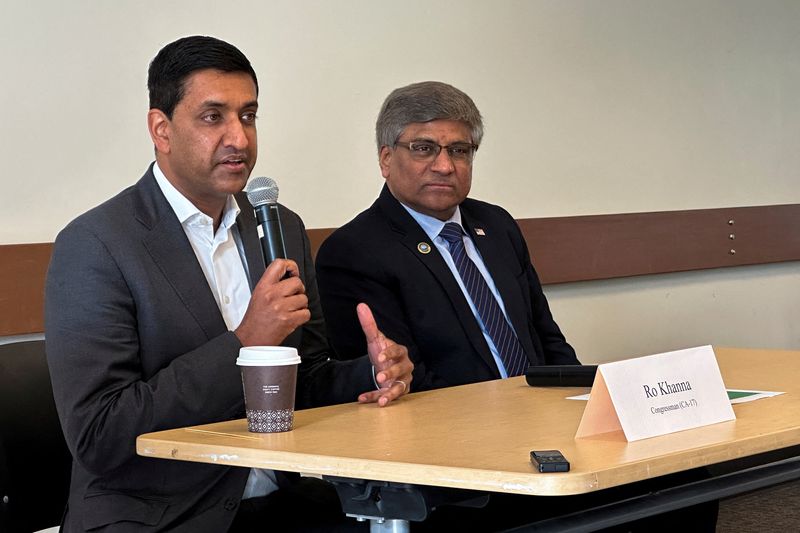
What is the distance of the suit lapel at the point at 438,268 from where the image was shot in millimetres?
2812

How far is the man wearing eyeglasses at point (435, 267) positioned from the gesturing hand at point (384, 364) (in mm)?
551

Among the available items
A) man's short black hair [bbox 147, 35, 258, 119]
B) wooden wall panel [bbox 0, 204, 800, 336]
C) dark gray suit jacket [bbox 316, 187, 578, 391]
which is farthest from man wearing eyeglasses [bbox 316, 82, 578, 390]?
man's short black hair [bbox 147, 35, 258, 119]

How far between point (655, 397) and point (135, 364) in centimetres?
92

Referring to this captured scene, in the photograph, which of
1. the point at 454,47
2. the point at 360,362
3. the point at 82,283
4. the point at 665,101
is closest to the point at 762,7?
the point at 665,101

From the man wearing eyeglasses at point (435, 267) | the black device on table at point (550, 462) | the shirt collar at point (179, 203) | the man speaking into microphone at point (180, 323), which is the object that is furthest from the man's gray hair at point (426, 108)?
the black device on table at point (550, 462)

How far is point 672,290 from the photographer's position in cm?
497

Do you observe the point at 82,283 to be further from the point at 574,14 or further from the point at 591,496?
the point at 574,14

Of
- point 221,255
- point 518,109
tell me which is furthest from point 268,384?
point 518,109

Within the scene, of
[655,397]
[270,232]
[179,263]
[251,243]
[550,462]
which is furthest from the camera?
[251,243]

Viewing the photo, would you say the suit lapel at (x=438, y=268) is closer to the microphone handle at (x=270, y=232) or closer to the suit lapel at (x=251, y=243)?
the suit lapel at (x=251, y=243)

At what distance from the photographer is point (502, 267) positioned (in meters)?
3.00

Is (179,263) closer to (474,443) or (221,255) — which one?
(221,255)

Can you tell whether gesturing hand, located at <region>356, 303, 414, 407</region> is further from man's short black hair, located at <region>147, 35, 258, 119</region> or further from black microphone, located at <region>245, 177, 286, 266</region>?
man's short black hair, located at <region>147, 35, 258, 119</region>

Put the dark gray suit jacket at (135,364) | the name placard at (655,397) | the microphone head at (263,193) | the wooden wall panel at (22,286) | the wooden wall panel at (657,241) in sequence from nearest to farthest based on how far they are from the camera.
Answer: the name placard at (655,397) < the dark gray suit jacket at (135,364) < the microphone head at (263,193) < the wooden wall panel at (22,286) < the wooden wall panel at (657,241)
